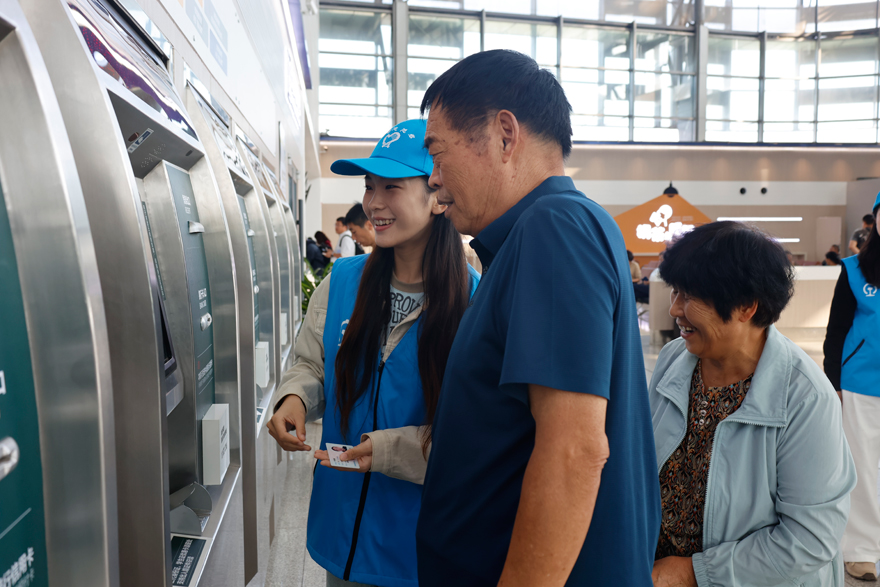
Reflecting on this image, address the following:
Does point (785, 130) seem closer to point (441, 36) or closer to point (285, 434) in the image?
point (441, 36)

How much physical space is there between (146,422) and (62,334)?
22cm

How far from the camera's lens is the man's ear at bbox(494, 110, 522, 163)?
2.70ft

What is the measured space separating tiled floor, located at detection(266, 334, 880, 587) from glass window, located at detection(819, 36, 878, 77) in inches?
656

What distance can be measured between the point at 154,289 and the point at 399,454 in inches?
25.2

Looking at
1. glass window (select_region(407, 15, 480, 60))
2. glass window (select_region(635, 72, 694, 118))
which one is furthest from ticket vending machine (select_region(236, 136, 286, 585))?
glass window (select_region(635, 72, 694, 118))

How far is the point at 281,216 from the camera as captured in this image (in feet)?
10.2

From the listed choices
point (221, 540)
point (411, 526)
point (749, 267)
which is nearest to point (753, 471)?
point (749, 267)

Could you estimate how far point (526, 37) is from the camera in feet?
47.8

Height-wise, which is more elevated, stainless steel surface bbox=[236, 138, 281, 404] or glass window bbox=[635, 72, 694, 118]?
glass window bbox=[635, 72, 694, 118]

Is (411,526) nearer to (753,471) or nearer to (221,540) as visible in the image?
(221,540)

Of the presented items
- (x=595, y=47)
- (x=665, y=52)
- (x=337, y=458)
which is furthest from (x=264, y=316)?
(x=665, y=52)

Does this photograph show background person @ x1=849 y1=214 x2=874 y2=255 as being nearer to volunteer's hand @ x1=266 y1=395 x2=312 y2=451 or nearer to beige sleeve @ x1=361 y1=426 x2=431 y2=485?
beige sleeve @ x1=361 y1=426 x2=431 y2=485

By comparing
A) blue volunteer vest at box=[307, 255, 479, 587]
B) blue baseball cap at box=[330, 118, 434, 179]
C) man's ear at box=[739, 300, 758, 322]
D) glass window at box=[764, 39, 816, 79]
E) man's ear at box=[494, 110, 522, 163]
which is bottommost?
blue volunteer vest at box=[307, 255, 479, 587]

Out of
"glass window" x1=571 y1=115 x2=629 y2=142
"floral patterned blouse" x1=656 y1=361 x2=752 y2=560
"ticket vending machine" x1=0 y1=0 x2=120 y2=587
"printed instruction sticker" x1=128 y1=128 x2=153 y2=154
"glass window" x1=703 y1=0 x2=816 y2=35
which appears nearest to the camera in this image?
"ticket vending machine" x1=0 y1=0 x2=120 y2=587
